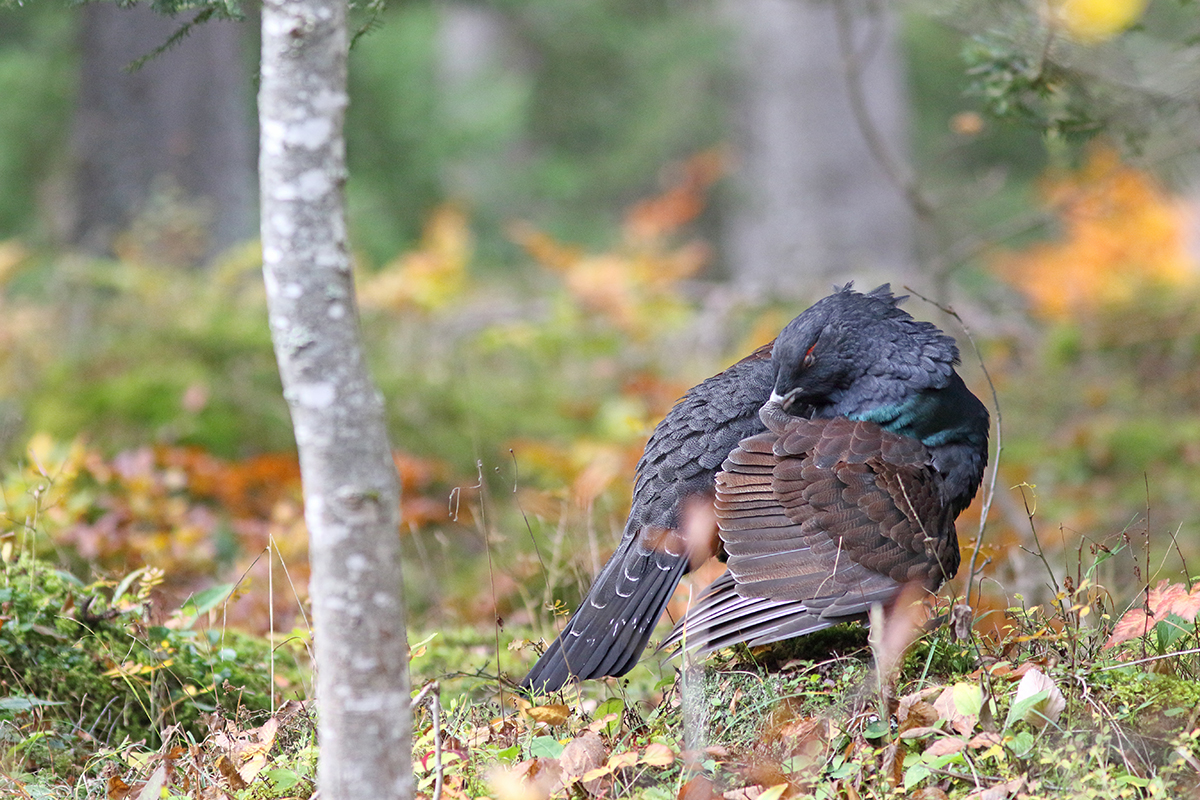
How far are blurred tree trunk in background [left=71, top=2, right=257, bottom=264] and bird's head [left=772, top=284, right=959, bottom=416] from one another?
22.2ft

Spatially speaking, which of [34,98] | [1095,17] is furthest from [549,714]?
[34,98]

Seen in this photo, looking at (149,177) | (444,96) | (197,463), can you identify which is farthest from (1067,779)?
(444,96)

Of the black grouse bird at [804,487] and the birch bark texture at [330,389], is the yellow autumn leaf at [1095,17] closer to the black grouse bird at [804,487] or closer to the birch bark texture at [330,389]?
the black grouse bird at [804,487]

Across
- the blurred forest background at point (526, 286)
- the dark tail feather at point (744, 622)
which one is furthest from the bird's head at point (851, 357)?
the dark tail feather at point (744, 622)

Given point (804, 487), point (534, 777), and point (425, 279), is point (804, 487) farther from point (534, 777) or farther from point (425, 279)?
point (425, 279)

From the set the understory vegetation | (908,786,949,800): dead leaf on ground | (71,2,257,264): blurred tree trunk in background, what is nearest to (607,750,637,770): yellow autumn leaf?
the understory vegetation

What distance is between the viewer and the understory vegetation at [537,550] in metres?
2.85

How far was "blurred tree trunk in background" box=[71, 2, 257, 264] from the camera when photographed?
922 centimetres

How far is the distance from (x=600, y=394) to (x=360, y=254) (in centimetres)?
384

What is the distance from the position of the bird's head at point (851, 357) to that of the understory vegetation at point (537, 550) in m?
0.57

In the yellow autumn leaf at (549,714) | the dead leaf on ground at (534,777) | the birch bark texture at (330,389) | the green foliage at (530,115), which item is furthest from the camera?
the green foliage at (530,115)

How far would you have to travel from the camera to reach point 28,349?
8.13m

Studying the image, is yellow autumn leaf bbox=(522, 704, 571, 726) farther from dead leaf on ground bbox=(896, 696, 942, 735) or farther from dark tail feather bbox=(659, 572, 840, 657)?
dead leaf on ground bbox=(896, 696, 942, 735)

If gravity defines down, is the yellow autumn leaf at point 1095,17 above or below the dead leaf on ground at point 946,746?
above
